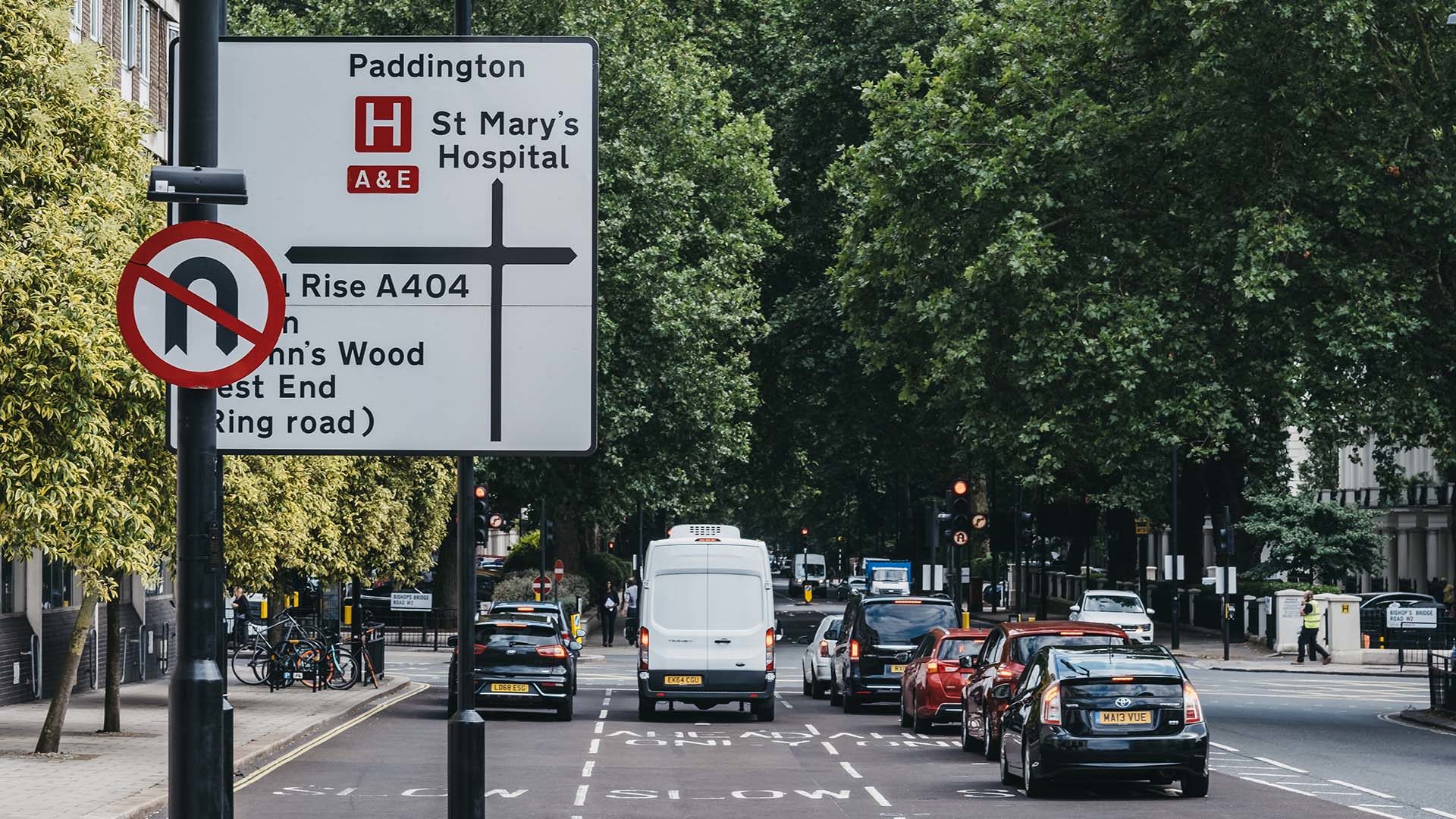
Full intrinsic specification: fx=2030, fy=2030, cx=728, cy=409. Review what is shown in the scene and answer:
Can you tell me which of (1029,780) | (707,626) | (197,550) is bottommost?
(1029,780)

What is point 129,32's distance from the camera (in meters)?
37.8

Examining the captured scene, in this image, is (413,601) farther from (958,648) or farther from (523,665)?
(958,648)

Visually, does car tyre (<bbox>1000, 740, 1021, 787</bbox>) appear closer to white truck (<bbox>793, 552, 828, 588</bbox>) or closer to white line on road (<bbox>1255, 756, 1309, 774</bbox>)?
white line on road (<bbox>1255, 756, 1309, 774</bbox>)

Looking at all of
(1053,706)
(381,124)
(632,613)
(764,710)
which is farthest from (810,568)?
(381,124)

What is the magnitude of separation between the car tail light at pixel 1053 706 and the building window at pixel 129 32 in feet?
79.8

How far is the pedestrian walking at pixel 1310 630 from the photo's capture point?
168ft

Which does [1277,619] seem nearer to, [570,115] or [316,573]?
[316,573]

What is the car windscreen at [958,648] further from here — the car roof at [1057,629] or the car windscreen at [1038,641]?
the car windscreen at [1038,641]

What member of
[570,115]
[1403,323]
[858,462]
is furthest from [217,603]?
[858,462]

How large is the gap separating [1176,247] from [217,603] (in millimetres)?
27056

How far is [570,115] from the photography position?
310 inches

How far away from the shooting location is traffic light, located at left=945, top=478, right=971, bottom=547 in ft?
121

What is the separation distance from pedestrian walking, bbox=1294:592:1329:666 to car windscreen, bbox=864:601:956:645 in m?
21.0

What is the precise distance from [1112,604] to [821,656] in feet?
54.4
